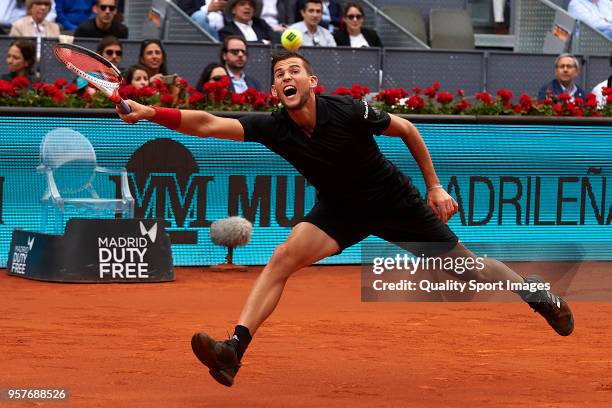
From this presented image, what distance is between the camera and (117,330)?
8.40 meters

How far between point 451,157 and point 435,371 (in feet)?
18.4

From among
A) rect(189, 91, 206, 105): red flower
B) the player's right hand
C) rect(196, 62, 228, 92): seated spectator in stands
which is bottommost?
rect(189, 91, 206, 105): red flower

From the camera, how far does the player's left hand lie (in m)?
6.69

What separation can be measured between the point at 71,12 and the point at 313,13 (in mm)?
3208

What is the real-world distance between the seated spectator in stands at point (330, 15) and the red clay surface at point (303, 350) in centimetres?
592

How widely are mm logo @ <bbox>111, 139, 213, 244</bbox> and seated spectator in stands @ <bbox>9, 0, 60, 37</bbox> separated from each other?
341 cm

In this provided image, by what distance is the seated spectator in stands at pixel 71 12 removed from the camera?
15.6m

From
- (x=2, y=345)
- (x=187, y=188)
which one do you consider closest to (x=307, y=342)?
(x=2, y=345)

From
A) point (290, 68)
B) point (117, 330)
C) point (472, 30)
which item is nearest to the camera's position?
point (290, 68)

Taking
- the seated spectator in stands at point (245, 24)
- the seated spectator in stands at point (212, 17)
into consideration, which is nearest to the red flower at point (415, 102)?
the seated spectator in stands at point (245, 24)

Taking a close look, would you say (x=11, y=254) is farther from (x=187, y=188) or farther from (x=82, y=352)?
(x=82, y=352)

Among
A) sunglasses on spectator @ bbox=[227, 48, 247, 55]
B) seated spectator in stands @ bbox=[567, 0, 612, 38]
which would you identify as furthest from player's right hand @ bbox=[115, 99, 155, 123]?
seated spectator in stands @ bbox=[567, 0, 612, 38]

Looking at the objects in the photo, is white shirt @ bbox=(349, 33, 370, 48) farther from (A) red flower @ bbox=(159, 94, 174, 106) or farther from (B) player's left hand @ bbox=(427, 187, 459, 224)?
(B) player's left hand @ bbox=(427, 187, 459, 224)

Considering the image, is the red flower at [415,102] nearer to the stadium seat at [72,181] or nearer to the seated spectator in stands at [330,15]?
the stadium seat at [72,181]
